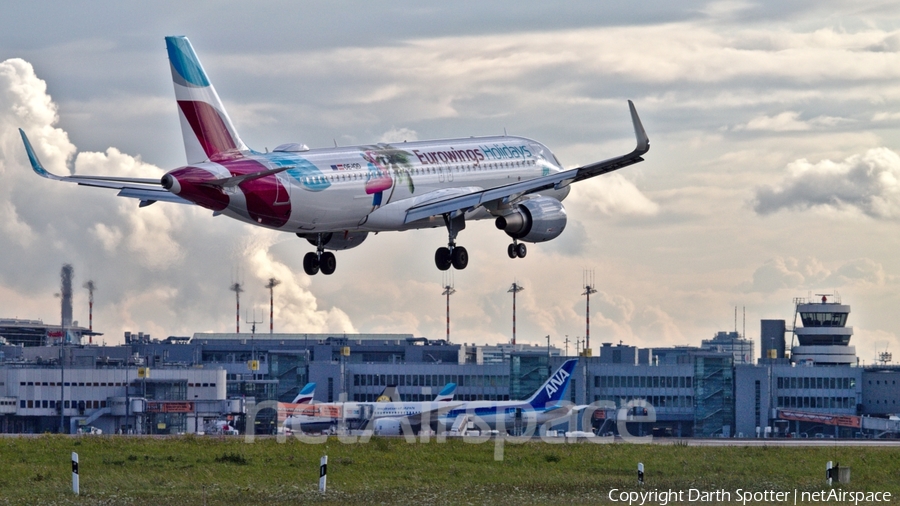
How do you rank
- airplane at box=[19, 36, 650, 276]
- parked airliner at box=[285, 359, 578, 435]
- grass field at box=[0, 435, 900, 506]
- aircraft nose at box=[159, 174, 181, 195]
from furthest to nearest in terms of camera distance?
parked airliner at box=[285, 359, 578, 435], airplane at box=[19, 36, 650, 276], grass field at box=[0, 435, 900, 506], aircraft nose at box=[159, 174, 181, 195]

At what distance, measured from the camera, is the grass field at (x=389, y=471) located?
62531mm

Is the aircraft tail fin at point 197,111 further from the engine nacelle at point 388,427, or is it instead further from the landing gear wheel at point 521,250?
the engine nacelle at point 388,427

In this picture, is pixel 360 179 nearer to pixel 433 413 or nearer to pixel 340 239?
pixel 340 239

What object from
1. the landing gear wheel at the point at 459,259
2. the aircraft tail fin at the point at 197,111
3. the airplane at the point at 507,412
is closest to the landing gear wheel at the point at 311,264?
the landing gear wheel at the point at 459,259

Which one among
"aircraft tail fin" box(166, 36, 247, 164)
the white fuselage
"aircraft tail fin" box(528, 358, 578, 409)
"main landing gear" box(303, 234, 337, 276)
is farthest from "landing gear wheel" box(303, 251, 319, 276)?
"aircraft tail fin" box(528, 358, 578, 409)

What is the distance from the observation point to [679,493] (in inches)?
2518

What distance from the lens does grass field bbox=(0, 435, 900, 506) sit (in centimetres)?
6253

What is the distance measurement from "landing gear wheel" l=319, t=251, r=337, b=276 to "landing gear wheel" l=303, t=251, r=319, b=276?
0.24 metres

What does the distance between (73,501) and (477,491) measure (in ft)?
56.7

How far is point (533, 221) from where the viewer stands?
251 ft

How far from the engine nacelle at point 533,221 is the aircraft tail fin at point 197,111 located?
15006mm

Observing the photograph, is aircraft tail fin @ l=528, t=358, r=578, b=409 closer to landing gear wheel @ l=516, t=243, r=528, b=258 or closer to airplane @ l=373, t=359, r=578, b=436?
airplane @ l=373, t=359, r=578, b=436

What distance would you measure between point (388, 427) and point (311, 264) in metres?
72.2

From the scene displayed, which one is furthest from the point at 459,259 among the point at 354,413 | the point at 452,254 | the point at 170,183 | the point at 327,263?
the point at 354,413
